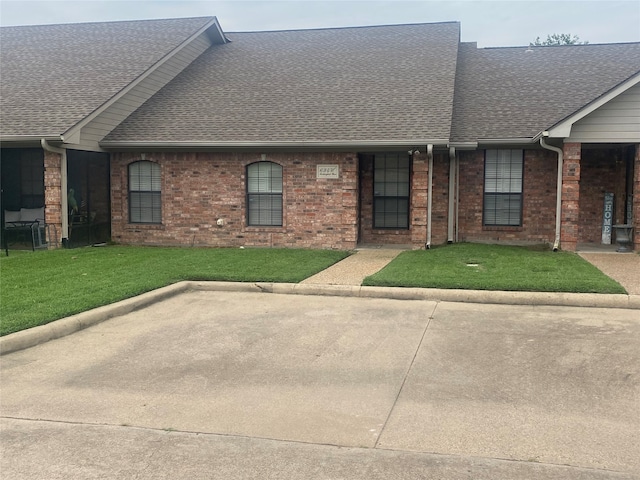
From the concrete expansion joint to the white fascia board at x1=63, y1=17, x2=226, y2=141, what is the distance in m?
6.06

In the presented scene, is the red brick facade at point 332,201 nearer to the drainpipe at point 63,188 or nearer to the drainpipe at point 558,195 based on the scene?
the drainpipe at point 558,195

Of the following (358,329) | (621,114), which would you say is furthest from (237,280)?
(621,114)

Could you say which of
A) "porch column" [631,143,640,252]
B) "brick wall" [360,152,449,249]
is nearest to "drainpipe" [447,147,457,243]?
"brick wall" [360,152,449,249]

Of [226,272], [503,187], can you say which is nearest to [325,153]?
[503,187]

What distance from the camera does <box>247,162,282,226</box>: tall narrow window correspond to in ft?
51.1

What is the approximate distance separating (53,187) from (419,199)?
8623mm

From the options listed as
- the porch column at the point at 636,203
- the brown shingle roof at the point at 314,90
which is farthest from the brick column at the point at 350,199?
the porch column at the point at 636,203

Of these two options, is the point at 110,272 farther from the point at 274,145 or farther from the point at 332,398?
the point at 332,398

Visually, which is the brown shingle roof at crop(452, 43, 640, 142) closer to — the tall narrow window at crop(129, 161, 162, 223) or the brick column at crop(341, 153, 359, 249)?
the brick column at crop(341, 153, 359, 249)

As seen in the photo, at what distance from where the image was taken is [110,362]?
21.6 ft

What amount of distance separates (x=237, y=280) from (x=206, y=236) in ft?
18.1

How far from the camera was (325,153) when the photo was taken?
49.5ft

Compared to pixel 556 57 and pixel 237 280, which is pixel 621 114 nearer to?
pixel 556 57

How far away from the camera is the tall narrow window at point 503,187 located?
15.7 m
